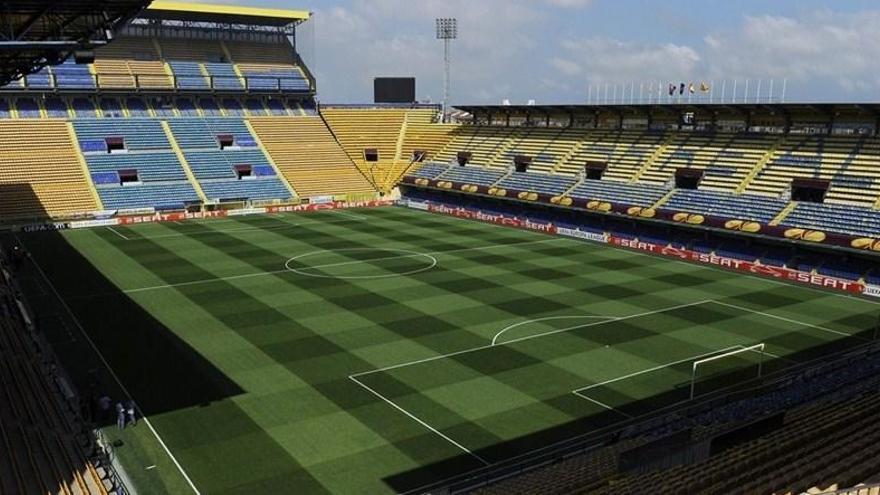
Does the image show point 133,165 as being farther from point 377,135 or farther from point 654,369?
point 654,369

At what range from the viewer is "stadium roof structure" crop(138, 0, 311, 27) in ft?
232

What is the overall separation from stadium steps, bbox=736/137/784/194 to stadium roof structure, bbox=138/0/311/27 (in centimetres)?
5018

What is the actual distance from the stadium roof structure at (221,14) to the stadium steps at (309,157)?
11250 millimetres

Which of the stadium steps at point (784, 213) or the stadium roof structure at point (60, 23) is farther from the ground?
the stadium roof structure at point (60, 23)

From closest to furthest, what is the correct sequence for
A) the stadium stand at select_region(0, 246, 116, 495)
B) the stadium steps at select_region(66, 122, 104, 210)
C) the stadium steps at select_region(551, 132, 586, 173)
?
the stadium stand at select_region(0, 246, 116, 495) → the stadium steps at select_region(66, 122, 104, 210) → the stadium steps at select_region(551, 132, 586, 173)

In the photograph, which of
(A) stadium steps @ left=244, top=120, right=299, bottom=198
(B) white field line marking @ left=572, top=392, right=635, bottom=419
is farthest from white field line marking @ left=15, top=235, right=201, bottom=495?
(A) stadium steps @ left=244, top=120, right=299, bottom=198

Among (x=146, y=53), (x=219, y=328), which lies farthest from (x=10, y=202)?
(x=219, y=328)

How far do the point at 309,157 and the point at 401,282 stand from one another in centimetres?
3807

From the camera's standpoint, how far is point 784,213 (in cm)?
4509

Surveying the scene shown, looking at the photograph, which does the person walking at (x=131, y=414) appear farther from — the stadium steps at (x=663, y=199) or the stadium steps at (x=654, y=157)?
the stadium steps at (x=654, y=157)

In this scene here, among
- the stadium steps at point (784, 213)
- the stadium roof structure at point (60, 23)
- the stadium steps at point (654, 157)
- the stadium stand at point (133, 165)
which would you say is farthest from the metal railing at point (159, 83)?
the stadium steps at point (784, 213)

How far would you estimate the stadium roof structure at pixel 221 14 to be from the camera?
70562 millimetres

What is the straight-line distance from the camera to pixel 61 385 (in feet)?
75.4

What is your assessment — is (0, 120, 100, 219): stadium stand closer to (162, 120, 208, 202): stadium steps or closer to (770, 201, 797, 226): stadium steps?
(162, 120, 208, 202): stadium steps
